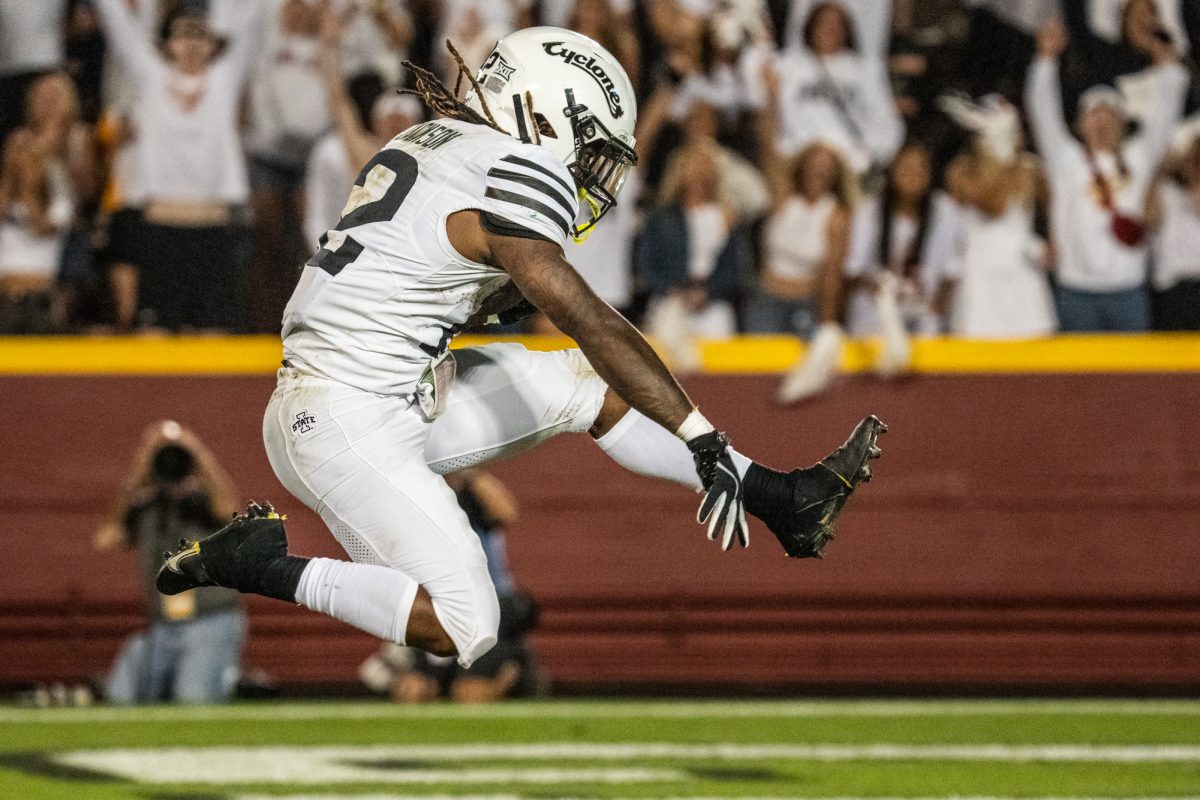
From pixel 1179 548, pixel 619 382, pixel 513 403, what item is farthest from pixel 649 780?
pixel 1179 548

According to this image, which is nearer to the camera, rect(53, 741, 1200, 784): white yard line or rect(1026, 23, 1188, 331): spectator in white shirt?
rect(53, 741, 1200, 784): white yard line

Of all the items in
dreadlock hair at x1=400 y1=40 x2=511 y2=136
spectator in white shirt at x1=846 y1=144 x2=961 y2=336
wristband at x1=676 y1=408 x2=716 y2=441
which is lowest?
spectator in white shirt at x1=846 y1=144 x2=961 y2=336

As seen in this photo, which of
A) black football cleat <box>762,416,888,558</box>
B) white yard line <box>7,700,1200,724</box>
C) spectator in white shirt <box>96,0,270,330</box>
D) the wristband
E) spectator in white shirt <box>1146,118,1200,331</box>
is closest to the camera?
the wristband

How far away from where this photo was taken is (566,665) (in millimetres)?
9789

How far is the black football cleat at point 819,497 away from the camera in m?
4.25

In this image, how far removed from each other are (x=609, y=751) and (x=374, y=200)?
3319mm

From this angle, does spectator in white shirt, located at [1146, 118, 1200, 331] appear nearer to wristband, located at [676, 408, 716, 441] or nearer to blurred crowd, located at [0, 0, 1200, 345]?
blurred crowd, located at [0, 0, 1200, 345]

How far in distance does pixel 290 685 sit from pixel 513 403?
17.6ft

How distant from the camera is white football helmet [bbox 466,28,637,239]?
174 inches

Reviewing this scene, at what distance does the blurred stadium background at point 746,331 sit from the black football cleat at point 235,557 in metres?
3.71

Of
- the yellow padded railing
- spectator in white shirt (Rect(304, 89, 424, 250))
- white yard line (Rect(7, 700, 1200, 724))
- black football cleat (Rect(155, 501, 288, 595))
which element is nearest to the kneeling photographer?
white yard line (Rect(7, 700, 1200, 724))

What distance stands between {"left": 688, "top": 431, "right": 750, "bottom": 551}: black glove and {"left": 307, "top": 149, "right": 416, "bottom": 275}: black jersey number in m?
0.94

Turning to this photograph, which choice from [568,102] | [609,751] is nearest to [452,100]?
[568,102]

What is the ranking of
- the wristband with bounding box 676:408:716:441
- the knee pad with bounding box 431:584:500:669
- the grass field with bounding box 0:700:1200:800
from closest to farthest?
the wristband with bounding box 676:408:716:441 < the knee pad with bounding box 431:584:500:669 < the grass field with bounding box 0:700:1200:800
